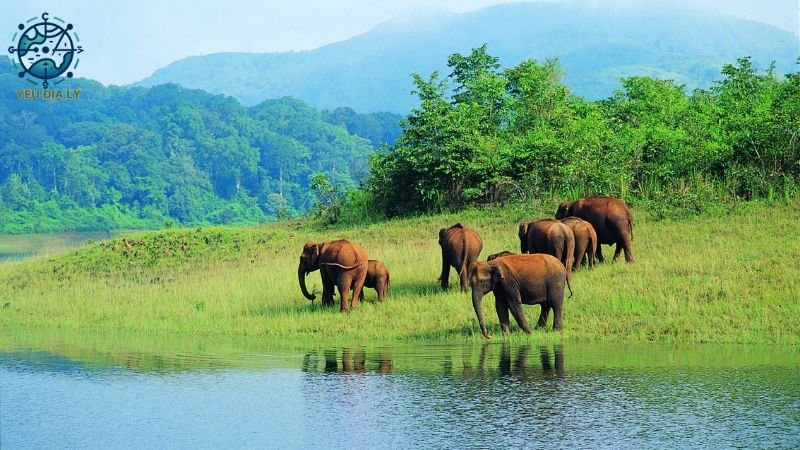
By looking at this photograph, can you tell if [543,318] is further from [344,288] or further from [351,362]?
[344,288]

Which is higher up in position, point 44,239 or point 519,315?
point 44,239

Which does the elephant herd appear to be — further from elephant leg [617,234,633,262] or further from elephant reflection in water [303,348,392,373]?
elephant reflection in water [303,348,392,373]

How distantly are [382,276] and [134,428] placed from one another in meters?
9.49

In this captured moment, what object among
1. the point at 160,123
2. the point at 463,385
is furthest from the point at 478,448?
the point at 160,123

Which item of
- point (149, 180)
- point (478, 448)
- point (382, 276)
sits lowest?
point (478, 448)

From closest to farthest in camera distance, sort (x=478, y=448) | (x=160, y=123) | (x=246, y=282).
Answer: (x=478, y=448), (x=246, y=282), (x=160, y=123)

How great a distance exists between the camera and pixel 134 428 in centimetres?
1227

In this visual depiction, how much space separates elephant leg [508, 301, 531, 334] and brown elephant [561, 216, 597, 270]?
4146mm

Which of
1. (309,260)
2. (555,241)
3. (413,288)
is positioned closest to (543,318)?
(555,241)

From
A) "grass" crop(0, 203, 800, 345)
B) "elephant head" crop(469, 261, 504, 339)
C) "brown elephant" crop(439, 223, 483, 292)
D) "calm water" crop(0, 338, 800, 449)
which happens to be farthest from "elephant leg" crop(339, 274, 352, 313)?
"elephant head" crop(469, 261, 504, 339)

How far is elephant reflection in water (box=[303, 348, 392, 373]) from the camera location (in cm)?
1559

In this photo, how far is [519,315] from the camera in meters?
17.5

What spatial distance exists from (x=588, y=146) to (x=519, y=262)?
16467 millimetres

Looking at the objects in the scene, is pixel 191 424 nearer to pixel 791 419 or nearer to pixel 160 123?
pixel 791 419
